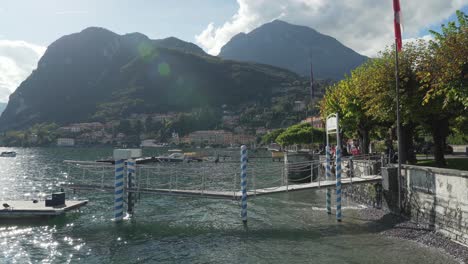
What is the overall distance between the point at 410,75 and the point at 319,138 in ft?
181

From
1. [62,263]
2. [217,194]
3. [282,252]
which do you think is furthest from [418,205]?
[62,263]

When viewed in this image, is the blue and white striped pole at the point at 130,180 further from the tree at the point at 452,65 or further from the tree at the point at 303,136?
the tree at the point at 303,136

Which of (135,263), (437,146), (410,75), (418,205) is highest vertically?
(410,75)

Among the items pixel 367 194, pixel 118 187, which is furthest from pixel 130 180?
pixel 367 194

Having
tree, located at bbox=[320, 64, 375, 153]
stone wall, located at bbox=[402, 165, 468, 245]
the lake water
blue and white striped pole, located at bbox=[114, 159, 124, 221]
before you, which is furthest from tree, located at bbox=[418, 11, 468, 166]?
blue and white striped pole, located at bbox=[114, 159, 124, 221]

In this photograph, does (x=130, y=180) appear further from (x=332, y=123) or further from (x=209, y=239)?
(x=332, y=123)

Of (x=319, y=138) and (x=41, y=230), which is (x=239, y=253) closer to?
(x=41, y=230)

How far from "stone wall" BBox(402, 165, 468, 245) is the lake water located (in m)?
1.42

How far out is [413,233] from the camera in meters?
16.8

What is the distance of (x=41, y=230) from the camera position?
19812 mm

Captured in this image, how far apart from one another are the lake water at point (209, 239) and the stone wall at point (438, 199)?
1.42m

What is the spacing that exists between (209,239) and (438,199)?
10152 millimetres

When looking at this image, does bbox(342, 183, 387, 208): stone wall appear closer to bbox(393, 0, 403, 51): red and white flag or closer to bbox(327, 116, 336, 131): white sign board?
bbox(327, 116, 336, 131): white sign board

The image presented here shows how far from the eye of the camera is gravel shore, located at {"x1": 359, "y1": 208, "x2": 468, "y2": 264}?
14.2 m
